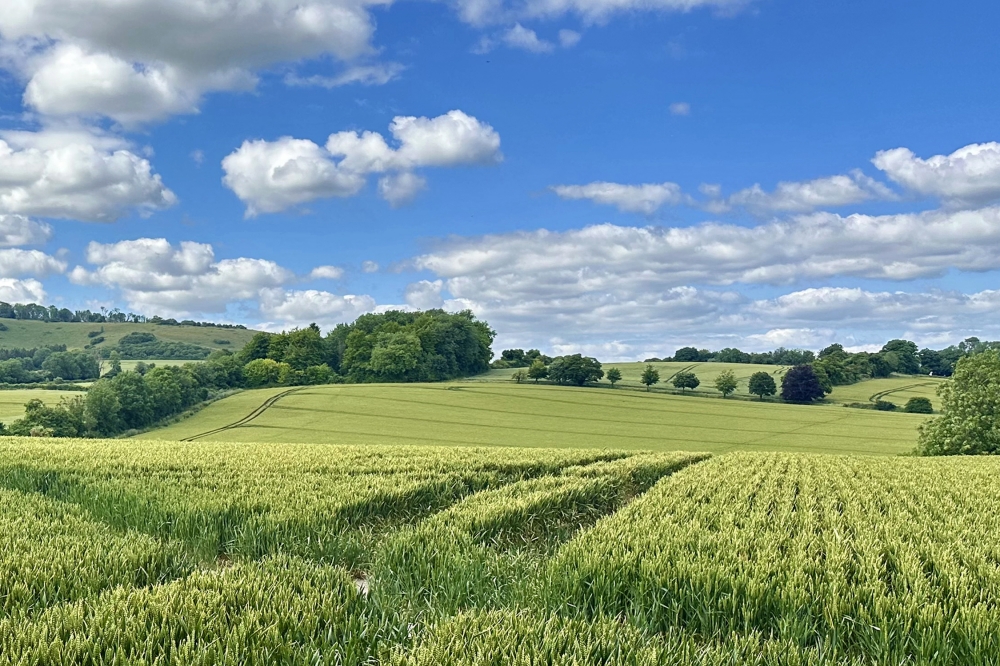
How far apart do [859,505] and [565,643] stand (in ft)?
35.1

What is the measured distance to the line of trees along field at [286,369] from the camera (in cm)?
7681

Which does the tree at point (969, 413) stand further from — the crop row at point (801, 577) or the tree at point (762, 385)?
the crop row at point (801, 577)

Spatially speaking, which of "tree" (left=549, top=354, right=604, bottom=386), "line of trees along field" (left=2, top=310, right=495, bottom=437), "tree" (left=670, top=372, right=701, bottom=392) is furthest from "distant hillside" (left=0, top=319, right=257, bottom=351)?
"tree" (left=670, top=372, right=701, bottom=392)

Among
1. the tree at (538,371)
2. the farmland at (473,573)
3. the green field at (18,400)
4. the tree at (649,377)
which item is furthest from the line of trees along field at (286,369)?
the farmland at (473,573)

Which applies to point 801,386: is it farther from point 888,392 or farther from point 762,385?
point 888,392

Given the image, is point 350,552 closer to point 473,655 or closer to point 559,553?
point 559,553

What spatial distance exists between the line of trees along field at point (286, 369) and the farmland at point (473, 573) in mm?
72131

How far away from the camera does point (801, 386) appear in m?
101

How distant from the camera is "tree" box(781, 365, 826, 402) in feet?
332

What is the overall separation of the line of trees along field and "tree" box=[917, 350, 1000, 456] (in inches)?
3178

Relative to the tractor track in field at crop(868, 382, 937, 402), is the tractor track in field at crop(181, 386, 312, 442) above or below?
below

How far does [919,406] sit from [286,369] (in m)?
100

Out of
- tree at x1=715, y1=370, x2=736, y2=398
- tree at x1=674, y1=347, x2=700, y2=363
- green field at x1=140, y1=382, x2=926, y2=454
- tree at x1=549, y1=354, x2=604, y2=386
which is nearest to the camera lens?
green field at x1=140, y1=382, x2=926, y2=454

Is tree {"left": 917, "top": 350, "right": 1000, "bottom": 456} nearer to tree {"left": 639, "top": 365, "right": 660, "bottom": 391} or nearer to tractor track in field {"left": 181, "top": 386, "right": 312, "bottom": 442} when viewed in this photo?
tree {"left": 639, "top": 365, "right": 660, "bottom": 391}
